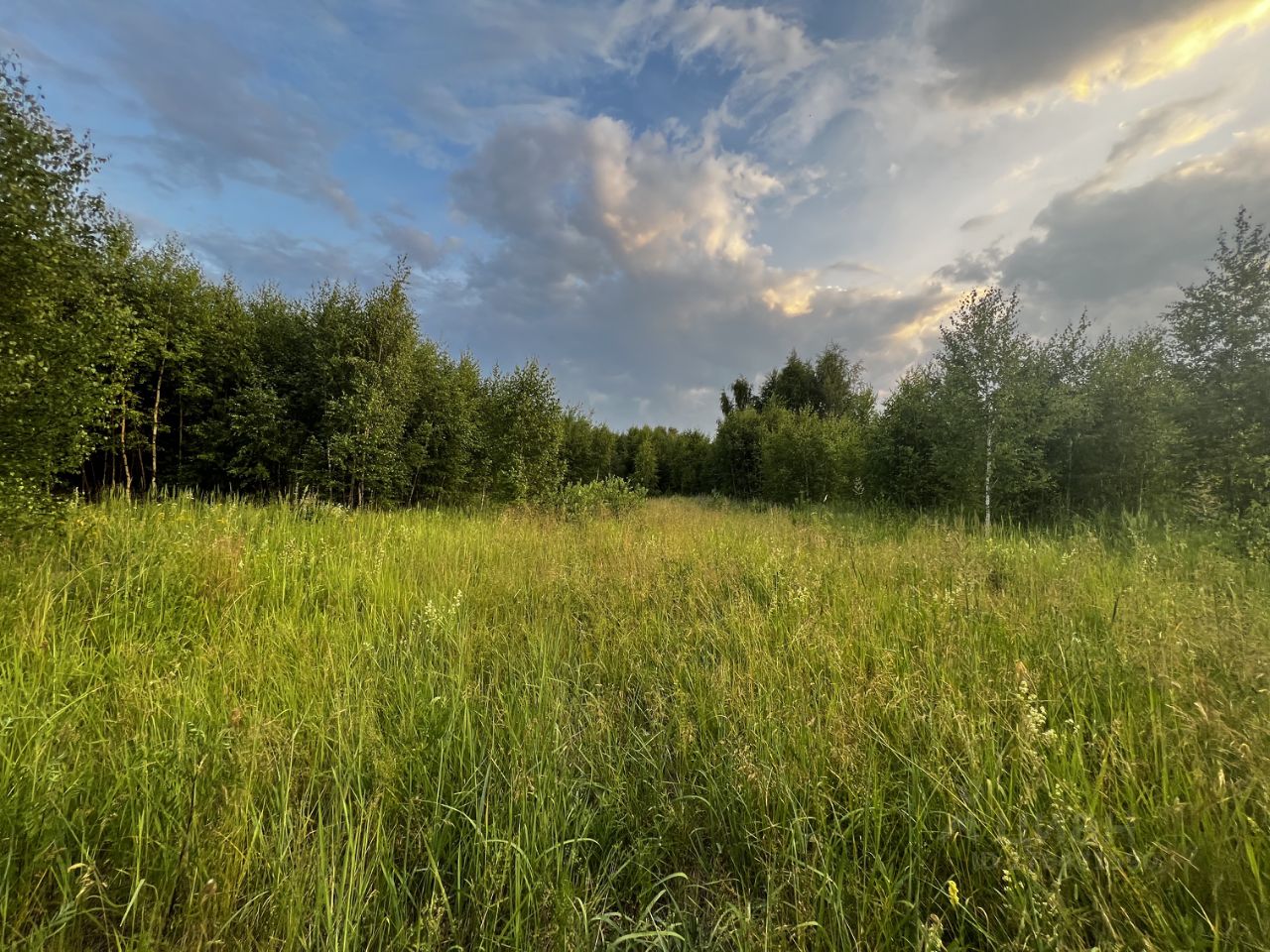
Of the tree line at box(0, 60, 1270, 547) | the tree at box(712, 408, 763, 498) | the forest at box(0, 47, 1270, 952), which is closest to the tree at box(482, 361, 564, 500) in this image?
the tree line at box(0, 60, 1270, 547)

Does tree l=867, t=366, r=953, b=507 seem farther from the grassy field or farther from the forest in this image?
the grassy field

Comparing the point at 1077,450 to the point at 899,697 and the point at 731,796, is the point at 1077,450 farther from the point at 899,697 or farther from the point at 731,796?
the point at 731,796

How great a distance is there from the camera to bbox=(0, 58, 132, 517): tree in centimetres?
392

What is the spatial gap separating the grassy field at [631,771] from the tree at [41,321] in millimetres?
881

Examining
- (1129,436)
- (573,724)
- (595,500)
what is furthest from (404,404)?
(1129,436)

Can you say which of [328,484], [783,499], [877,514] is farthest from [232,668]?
[783,499]

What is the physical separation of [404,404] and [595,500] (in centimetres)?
718

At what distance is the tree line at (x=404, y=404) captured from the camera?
13.8ft

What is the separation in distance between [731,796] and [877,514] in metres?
13.3

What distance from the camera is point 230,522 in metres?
5.72

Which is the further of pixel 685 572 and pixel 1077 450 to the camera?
pixel 1077 450

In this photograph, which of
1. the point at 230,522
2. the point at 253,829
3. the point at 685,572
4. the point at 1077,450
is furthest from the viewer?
the point at 1077,450

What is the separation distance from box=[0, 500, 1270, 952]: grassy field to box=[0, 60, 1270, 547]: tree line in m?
2.45

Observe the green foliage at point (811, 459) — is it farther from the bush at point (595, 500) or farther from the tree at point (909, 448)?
the bush at point (595, 500)
